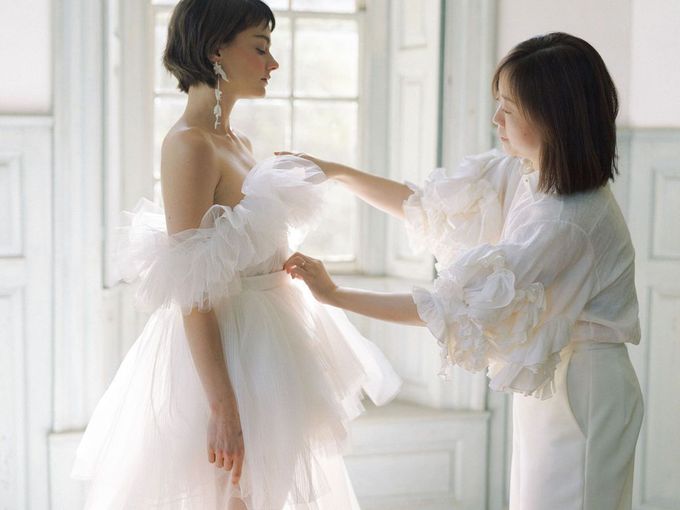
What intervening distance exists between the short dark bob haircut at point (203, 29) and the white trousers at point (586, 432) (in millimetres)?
991

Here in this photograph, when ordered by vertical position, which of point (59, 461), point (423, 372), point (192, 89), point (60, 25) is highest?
point (60, 25)

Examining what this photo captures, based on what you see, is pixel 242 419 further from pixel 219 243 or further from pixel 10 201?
pixel 10 201

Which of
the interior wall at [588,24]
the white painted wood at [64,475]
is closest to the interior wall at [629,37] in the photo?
the interior wall at [588,24]

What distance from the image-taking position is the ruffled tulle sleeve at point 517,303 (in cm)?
178

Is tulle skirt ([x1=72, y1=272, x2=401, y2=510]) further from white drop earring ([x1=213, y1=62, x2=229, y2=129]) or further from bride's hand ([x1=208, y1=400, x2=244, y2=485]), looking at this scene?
white drop earring ([x1=213, y1=62, x2=229, y2=129])

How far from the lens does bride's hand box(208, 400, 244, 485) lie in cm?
185

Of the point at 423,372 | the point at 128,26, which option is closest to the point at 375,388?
the point at 423,372

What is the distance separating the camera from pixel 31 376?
2809mm

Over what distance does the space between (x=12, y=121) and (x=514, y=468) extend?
69.3 inches

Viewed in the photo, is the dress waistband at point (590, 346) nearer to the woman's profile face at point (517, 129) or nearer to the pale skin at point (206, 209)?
the woman's profile face at point (517, 129)

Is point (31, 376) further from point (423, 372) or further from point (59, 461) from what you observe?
point (423, 372)

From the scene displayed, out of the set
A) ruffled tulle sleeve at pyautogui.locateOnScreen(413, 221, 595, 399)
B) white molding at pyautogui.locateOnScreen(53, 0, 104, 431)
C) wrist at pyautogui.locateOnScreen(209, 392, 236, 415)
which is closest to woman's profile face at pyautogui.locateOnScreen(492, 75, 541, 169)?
ruffled tulle sleeve at pyautogui.locateOnScreen(413, 221, 595, 399)

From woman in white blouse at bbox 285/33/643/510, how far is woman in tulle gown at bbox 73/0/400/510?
0.45 feet

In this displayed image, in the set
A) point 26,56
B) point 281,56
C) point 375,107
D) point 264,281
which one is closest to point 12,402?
point 26,56
